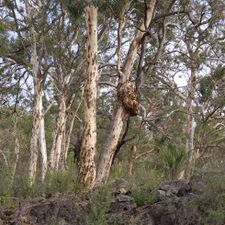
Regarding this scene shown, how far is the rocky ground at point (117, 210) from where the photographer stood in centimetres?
620

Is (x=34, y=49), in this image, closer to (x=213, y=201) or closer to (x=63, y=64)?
(x=63, y=64)

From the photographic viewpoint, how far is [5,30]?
658 inches

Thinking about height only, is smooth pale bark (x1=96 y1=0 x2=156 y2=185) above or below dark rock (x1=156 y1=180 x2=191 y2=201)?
above

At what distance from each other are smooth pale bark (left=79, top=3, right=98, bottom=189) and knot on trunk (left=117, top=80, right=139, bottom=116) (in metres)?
0.62

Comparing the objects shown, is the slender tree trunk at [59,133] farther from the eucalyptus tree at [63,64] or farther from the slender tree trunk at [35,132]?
the slender tree trunk at [35,132]

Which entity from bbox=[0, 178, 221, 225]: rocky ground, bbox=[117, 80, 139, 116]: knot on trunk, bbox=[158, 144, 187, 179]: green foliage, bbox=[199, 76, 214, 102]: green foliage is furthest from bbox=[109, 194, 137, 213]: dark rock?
bbox=[199, 76, 214, 102]: green foliage

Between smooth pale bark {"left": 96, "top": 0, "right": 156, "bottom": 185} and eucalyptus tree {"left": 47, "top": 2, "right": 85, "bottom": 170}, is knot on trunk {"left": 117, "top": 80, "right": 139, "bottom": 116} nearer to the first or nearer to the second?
smooth pale bark {"left": 96, "top": 0, "right": 156, "bottom": 185}

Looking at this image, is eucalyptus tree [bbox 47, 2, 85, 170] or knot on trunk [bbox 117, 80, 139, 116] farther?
eucalyptus tree [bbox 47, 2, 85, 170]

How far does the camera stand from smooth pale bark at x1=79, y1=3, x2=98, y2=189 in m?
10.2

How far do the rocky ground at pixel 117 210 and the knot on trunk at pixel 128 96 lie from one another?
4.08 metres

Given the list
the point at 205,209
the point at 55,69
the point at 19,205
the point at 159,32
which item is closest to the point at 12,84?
the point at 55,69

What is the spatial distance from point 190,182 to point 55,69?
11.6m

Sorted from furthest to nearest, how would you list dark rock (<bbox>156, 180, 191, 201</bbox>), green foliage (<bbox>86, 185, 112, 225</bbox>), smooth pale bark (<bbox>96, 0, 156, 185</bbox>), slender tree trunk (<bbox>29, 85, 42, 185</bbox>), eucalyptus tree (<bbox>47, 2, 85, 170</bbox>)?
1. eucalyptus tree (<bbox>47, 2, 85, 170</bbox>)
2. slender tree trunk (<bbox>29, 85, 42, 185</bbox>)
3. smooth pale bark (<bbox>96, 0, 156, 185</bbox>)
4. dark rock (<bbox>156, 180, 191, 201</bbox>)
5. green foliage (<bbox>86, 185, 112, 225</bbox>)

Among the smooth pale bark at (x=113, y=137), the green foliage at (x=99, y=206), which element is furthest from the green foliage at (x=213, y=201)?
the smooth pale bark at (x=113, y=137)
